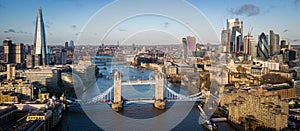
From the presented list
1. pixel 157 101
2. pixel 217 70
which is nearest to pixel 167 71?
pixel 217 70

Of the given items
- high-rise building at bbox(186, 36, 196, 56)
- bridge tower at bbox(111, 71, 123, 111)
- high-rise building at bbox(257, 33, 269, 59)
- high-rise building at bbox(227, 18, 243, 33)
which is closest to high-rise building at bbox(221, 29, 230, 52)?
high-rise building at bbox(227, 18, 243, 33)

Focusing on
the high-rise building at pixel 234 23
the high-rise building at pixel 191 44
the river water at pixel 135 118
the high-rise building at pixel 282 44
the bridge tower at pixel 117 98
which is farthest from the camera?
the high-rise building at pixel 234 23

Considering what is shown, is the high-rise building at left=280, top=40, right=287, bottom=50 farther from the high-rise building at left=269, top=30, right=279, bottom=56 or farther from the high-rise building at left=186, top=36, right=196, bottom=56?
the high-rise building at left=186, top=36, right=196, bottom=56

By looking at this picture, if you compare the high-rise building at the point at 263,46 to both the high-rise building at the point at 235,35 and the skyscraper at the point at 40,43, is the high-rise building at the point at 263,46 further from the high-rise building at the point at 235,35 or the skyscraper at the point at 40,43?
the skyscraper at the point at 40,43

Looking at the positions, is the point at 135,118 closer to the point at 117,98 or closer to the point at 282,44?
the point at 117,98

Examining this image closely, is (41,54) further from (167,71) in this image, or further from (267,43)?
(267,43)

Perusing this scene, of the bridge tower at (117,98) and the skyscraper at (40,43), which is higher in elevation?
the skyscraper at (40,43)

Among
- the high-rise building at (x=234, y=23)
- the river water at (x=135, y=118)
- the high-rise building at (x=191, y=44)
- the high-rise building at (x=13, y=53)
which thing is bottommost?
the river water at (x=135, y=118)

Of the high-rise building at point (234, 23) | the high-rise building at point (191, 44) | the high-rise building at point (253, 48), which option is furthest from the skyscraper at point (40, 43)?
the high-rise building at point (234, 23)
